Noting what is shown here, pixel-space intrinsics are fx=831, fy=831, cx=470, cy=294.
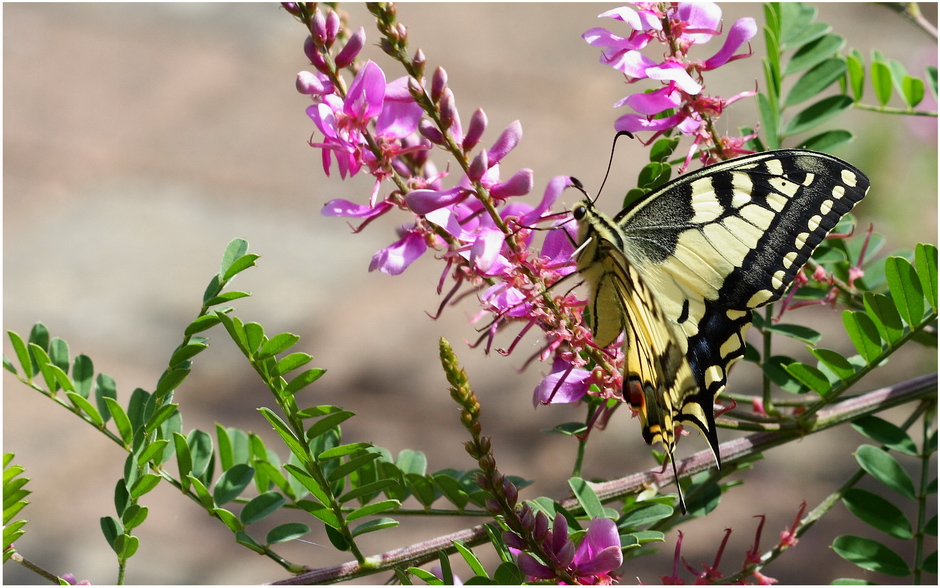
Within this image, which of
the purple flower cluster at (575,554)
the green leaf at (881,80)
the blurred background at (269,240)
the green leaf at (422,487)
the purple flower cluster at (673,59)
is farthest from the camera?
the blurred background at (269,240)

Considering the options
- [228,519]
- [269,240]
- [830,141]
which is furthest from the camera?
[269,240]

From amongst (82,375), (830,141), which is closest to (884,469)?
(830,141)

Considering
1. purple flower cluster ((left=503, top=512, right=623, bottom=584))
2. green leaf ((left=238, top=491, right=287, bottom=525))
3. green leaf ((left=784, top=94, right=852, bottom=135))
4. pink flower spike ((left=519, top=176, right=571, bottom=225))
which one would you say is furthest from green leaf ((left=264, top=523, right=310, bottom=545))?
green leaf ((left=784, top=94, right=852, bottom=135))

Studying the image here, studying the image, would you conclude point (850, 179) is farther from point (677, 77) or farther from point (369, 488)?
point (369, 488)

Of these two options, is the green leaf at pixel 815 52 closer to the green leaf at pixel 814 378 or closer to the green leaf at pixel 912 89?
the green leaf at pixel 912 89

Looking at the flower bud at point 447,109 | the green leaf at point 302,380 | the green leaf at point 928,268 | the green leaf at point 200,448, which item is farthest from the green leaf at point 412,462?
the green leaf at point 928,268

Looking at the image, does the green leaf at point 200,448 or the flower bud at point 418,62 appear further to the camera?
the green leaf at point 200,448
